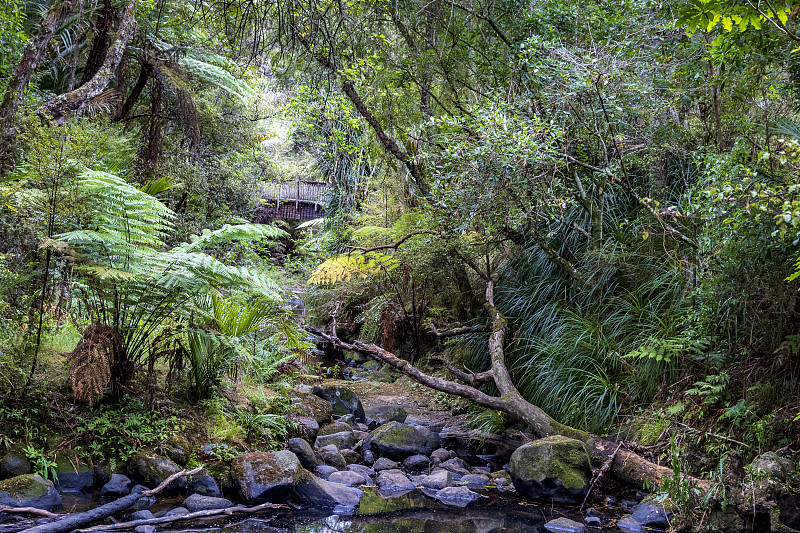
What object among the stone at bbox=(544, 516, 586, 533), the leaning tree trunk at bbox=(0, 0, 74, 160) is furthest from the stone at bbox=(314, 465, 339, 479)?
the leaning tree trunk at bbox=(0, 0, 74, 160)

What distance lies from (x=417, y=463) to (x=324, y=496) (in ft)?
4.66

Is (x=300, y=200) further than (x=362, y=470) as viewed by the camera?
Yes

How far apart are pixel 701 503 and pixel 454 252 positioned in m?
4.54

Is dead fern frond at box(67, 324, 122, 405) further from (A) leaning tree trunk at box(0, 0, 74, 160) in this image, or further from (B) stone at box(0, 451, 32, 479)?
(A) leaning tree trunk at box(0, 0, 74, 160)

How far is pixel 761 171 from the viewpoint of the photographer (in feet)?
15.4

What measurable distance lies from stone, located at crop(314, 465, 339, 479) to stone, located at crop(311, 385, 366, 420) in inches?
69.6

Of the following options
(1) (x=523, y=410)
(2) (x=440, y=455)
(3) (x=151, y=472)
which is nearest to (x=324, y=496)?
(3) (x=151, y=472)

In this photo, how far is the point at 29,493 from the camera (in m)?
3.76

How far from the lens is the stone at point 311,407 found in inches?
241

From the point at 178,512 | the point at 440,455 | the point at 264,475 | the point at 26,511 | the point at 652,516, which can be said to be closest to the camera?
the point at 26,511

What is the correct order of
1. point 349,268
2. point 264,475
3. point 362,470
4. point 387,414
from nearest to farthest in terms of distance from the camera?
point 264,475, point 362,470, point 387,414, point 349,268

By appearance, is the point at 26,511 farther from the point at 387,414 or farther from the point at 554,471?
the point at 387,414

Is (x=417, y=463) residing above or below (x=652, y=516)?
below

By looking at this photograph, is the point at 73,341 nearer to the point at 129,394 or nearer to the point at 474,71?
the point at 129,394
